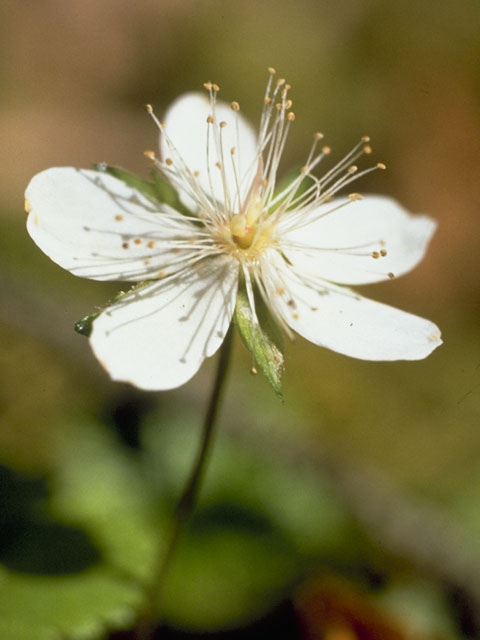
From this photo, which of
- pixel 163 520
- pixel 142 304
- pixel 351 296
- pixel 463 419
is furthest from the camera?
pixel 463 419

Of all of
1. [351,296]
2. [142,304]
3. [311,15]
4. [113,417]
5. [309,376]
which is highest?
[311,15]

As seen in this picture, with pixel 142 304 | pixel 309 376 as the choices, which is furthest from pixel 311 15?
Answer: pixel 142 304

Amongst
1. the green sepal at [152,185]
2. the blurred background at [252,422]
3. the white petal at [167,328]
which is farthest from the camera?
the blurred background at [252,422]

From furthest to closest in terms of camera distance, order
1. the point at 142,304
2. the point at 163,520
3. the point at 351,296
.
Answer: the point at 163,520 → the point at 351,296 → the point at 142,304

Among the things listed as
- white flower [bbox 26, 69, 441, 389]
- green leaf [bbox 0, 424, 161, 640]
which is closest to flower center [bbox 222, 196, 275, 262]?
white flower [bbox 26, 69, 441, 389]

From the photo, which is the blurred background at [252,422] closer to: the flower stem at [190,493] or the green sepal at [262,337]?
the flower stem at [190,493]

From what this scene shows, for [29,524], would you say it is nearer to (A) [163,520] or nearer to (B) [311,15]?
(A) [163,520]

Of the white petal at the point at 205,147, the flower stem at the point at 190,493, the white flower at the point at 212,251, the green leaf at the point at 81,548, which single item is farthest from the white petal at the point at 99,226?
the green leaf at the point at 81,548
